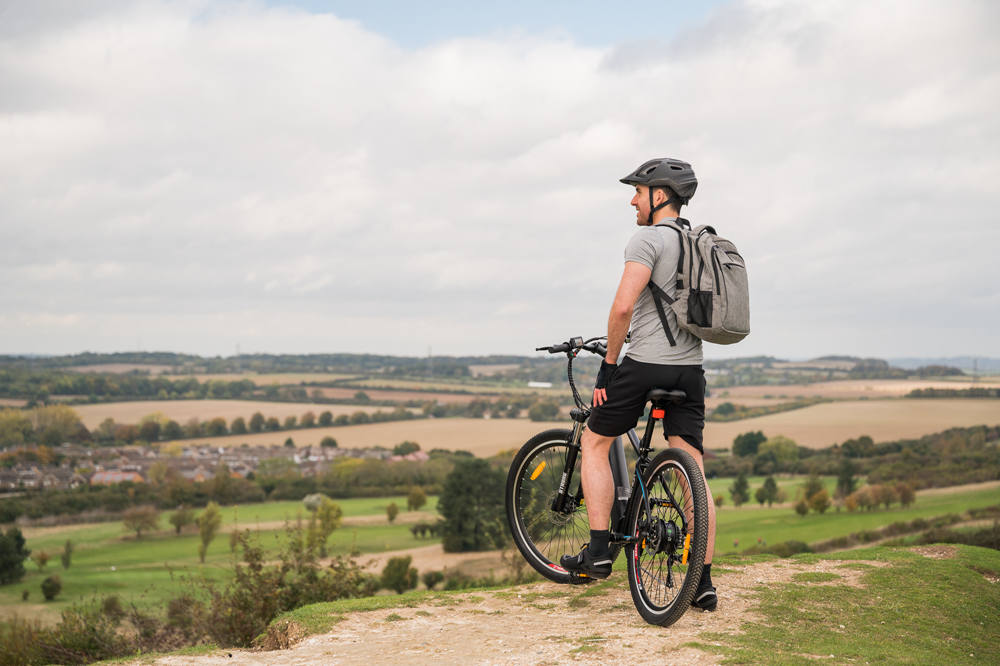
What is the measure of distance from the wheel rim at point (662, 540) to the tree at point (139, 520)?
58267mm

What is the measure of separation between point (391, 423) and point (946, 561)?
7109 cm

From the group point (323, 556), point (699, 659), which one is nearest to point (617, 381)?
point (699, 659)

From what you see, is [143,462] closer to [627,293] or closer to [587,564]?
[587,564]

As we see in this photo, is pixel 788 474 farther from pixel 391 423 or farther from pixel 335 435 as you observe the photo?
pixel 335 435

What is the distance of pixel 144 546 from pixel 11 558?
32.9 feet

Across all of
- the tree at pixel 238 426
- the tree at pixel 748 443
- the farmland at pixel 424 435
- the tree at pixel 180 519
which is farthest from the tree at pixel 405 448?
the tree at pixel 748 443

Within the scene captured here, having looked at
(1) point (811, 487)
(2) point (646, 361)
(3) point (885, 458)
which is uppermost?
(2) point (646, 361)

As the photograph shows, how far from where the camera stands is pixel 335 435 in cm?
7812

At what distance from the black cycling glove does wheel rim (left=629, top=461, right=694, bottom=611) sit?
70cm

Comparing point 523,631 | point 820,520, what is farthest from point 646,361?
point 820,520

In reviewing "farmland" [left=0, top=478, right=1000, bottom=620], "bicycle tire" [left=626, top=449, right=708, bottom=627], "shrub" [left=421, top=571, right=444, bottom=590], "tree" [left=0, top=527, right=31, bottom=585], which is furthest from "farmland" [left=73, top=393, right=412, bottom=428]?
"bicycle tire" [left=626, top=449, right=708, bottom=627]

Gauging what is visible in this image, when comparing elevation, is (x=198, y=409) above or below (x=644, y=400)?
below

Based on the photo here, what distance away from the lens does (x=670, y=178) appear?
5.37 metres

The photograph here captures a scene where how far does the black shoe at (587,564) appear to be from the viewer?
18.9 ft
